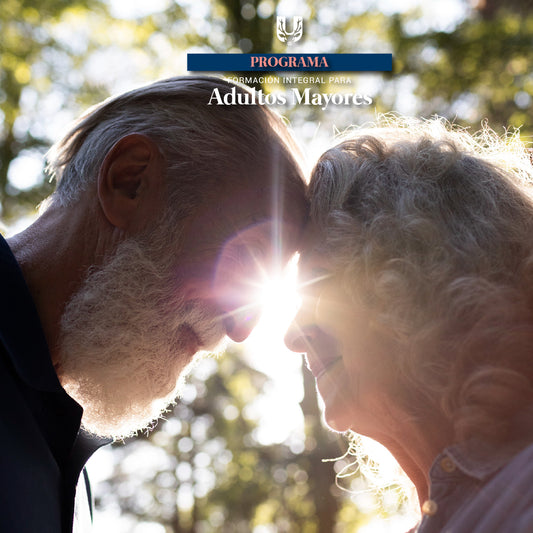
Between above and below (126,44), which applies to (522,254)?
below

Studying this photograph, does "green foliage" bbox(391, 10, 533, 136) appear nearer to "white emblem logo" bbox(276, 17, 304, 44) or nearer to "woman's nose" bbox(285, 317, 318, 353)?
"white emblem logo" bbox(276, 17, 304, 44)

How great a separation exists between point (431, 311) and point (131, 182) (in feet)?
4.24

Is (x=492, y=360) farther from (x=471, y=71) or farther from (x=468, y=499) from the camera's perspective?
(x=471, y=71)

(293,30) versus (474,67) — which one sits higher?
(293,30)

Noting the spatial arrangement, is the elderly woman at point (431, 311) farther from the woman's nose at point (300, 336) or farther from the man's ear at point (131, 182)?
the man's ear at point (131, 182)

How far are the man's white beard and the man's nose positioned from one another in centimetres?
5

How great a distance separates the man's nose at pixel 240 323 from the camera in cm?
256

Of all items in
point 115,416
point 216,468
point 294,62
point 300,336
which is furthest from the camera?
point 216,468

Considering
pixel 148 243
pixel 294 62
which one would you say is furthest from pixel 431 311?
pixel 294 62

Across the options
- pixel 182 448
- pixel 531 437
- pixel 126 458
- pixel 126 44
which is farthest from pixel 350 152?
pixel 126 458

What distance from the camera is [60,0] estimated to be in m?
9.27

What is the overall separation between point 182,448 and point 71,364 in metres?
14.4

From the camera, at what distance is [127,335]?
2.39 metres

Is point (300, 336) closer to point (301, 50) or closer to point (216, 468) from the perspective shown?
point (301, 50)
